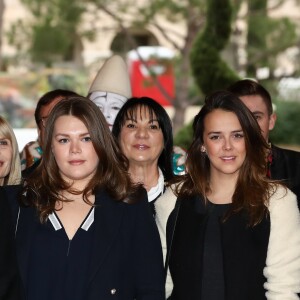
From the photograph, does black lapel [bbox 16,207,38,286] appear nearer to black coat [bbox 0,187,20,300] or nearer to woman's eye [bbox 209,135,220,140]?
black coat [bbox 0,187,20,300]

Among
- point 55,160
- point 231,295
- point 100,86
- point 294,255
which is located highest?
point 100,86

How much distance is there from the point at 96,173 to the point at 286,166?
42.1 inches

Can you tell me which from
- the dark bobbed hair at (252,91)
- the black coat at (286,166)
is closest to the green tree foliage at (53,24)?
the dark bobbed hair at (252,91)

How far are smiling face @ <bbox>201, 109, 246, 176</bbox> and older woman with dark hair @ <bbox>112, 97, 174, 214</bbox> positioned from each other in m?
0.60

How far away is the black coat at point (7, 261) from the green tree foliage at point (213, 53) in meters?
5.25

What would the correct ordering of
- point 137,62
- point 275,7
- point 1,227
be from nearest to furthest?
point 1,227
point 275,7
point 137,62

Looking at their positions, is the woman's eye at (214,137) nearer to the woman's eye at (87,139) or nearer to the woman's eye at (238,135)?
the woman's eye at (238,135)

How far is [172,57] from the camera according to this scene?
9.17 metres

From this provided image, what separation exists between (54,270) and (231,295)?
59cm

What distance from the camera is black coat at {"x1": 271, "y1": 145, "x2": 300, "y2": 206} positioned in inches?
112

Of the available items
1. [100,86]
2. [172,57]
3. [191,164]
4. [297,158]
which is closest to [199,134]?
[191,164]

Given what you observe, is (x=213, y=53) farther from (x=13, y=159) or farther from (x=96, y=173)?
(x=96, y=173)

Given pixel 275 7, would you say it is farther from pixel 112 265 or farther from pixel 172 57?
pixel 112 265

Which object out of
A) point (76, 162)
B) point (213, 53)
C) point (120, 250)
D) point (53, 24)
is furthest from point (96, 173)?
point (53, 24)
